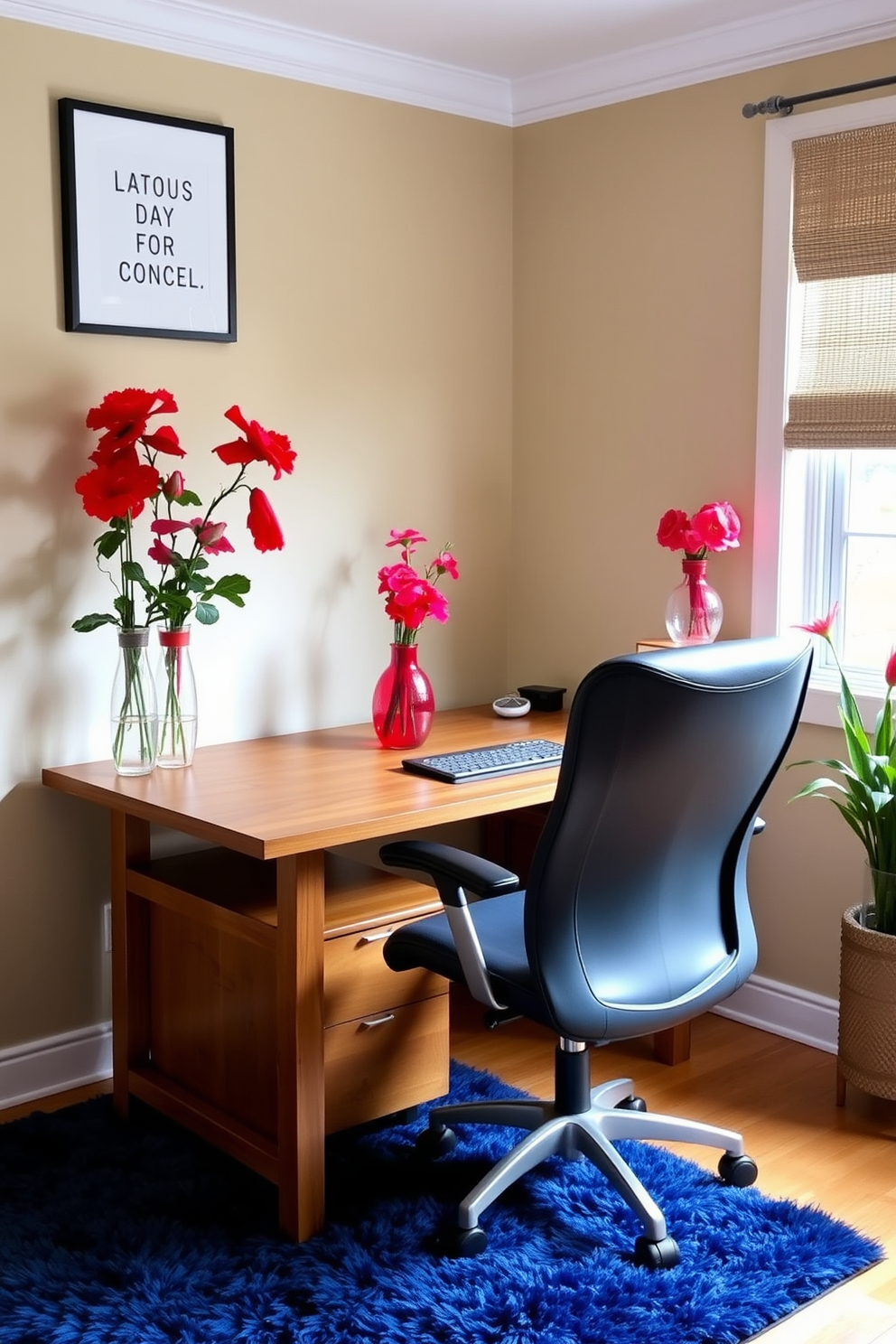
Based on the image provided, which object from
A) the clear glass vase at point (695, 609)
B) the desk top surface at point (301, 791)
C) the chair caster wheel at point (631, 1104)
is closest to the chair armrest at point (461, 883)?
the desk top surface at point (301, 791)

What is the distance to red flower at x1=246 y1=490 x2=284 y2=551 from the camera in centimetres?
287

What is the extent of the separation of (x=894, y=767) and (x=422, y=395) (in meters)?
1.55

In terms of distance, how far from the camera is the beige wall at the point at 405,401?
2850mm

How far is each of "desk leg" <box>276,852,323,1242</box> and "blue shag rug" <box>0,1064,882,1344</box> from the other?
0.08 m

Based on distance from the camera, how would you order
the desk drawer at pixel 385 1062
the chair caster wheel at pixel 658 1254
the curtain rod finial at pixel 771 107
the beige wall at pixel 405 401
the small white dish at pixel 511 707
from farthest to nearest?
the small white dish at pixel 511 707 → the curtain rod finial at pixel 771 107 → the beige wall at pixel 405 401 → the desk drawer at pixel 385 1062 → the chair caster wheel at pixel 658 1254

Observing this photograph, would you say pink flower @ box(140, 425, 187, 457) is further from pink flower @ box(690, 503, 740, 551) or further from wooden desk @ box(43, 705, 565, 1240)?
pink flower @ box(690, 503, 740, 551)

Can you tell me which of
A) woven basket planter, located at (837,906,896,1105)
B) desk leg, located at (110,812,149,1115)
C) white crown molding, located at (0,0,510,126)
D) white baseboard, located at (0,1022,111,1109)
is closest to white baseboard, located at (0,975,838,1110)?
white baseboard, located at (0,1022,111,1109)

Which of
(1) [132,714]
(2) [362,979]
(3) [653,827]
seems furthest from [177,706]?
(3) [653,827]

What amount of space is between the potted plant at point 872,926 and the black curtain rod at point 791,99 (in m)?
1.09

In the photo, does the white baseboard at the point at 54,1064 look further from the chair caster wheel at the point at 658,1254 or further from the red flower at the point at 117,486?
the chair caster wheel at the point at 658,1254

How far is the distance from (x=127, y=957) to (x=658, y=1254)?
3.98 ft

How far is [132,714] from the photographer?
2766mm

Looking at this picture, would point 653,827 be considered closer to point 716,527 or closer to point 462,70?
point 716,527

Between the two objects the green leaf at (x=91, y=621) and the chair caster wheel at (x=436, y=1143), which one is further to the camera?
the green leaf at (x=91, y=621)
